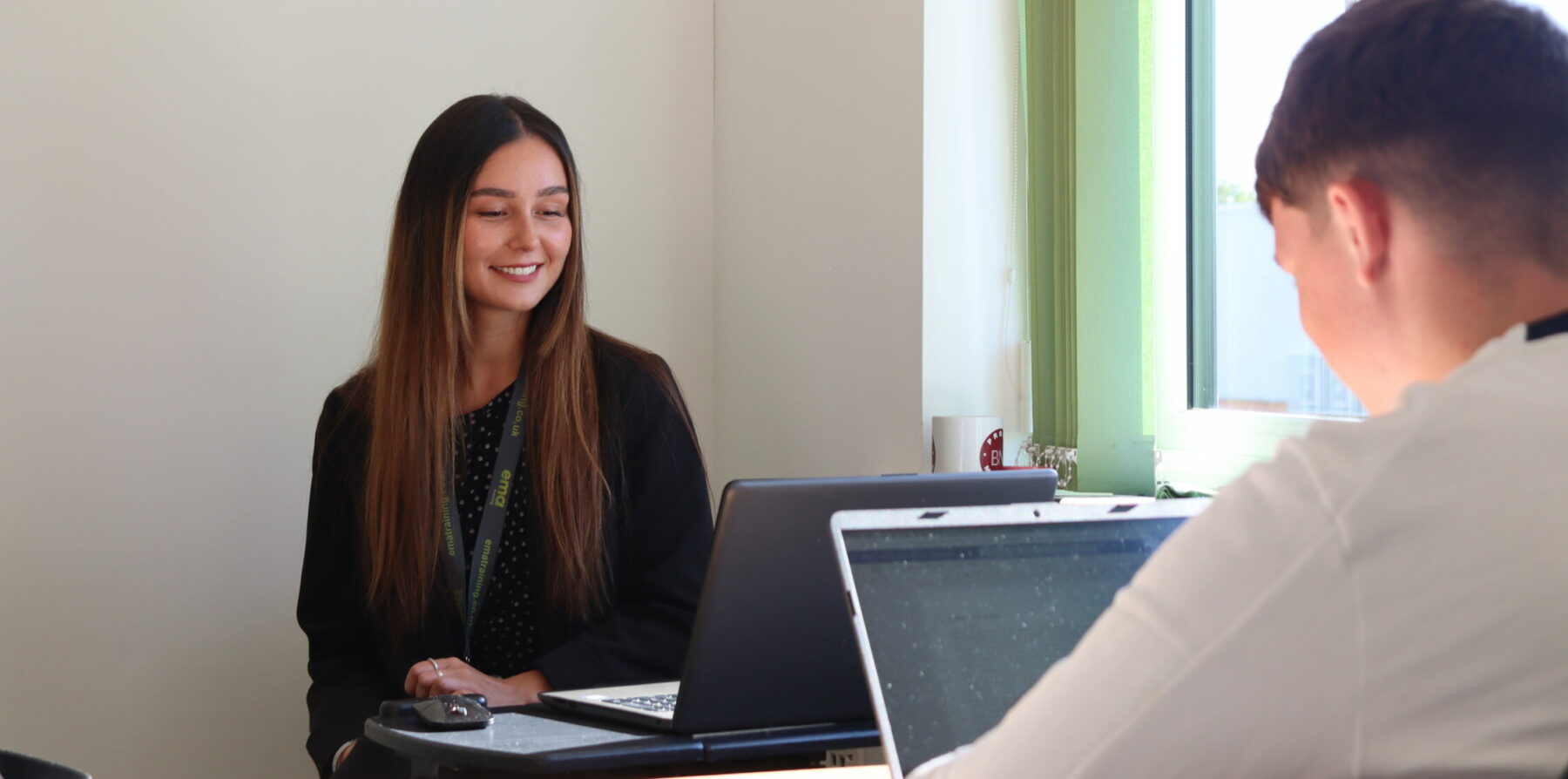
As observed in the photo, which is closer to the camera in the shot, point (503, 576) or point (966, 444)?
point (503, 576)

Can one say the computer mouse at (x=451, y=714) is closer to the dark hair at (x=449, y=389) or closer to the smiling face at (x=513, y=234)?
the dark hair at (x=449, y=389)

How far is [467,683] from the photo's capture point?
2080 millimetres

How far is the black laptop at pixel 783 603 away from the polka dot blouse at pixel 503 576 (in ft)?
2.66

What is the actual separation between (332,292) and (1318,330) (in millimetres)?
2501

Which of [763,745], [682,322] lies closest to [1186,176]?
[682,322]

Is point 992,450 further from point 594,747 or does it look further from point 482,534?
point 594,747

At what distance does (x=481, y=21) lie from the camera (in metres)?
3.13

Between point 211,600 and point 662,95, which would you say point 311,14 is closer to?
point 662,95

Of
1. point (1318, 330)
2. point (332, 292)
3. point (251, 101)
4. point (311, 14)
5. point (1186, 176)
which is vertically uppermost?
point (311, 14)

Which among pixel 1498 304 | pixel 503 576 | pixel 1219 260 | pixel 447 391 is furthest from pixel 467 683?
pixel 1498 304

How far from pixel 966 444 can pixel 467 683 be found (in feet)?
3.34

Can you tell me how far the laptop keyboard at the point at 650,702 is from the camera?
156 cm

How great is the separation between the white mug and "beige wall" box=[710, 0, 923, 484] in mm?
105

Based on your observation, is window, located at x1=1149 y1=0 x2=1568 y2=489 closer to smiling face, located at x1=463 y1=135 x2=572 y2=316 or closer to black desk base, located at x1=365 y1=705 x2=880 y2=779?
smiling face, located at x1=463 y1=135 x2=572 y2=316
